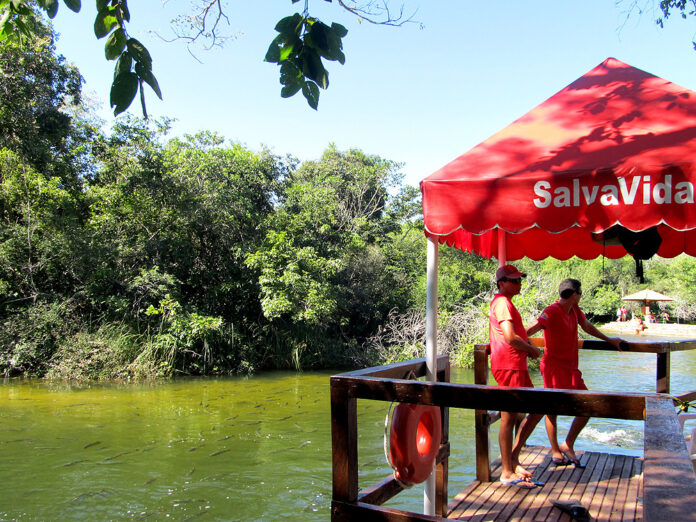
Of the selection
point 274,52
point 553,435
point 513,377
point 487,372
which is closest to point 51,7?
point 274,52

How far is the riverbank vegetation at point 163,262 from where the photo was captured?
15.6 m

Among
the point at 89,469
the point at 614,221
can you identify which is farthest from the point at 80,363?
the point at 614,221

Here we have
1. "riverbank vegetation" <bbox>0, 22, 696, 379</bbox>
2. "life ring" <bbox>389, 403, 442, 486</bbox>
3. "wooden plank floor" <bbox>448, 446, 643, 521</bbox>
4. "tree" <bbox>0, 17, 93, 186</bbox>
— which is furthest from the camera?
"riverbank vegetation" <bbox>0, 22, 696, 379</bbox>

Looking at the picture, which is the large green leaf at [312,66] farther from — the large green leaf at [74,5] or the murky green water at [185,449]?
the murky green water at [185,449]

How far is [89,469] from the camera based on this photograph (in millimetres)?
7977

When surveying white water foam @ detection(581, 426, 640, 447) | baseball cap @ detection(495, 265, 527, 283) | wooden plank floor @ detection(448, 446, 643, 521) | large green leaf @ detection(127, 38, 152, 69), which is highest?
large green leaf @ detection(127, 38, 152, 69)

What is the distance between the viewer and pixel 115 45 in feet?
7.92

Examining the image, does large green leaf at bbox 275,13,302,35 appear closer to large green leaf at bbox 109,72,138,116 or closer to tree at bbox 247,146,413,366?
large green leaf at bbox 109,72,138,116

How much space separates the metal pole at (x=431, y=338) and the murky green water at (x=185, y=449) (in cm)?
318

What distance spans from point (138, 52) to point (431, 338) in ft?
7.96

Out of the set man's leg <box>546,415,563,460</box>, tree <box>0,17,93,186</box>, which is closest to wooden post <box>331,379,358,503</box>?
man's leg <box>546,415,563,460</box>

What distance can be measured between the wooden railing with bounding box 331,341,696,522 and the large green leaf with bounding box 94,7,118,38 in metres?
1.87

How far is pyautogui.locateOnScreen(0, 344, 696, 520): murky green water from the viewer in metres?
6.67

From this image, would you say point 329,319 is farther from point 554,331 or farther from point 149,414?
point 554,331
